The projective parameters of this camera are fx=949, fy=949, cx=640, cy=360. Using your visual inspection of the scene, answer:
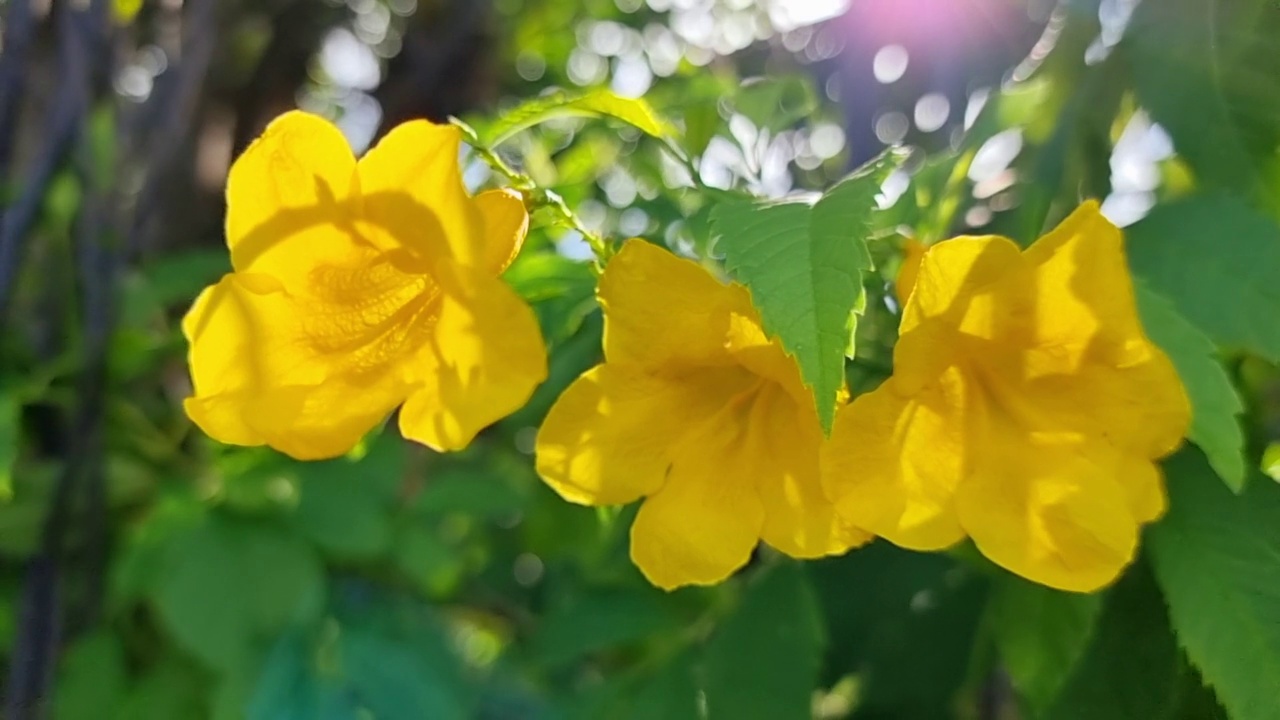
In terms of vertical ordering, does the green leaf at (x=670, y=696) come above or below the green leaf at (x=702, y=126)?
below

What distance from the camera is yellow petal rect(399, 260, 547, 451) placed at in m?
0.37

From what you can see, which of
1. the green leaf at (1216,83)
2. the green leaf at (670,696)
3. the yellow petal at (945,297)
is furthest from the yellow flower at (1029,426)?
the green leaf at (670,696)

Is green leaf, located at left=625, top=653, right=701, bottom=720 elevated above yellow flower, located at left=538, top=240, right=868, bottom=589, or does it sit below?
below

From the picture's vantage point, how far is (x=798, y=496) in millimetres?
382

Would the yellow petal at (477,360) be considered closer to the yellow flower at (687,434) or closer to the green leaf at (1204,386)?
the yellow flower at (687,434)

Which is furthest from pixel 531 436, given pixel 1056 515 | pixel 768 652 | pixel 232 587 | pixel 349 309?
pixel 1056 515

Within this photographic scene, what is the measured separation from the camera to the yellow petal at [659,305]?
1.23 feet

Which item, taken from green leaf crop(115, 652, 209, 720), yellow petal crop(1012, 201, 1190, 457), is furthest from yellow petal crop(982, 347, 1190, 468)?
green leaf crop(115, 652, 209, 720)

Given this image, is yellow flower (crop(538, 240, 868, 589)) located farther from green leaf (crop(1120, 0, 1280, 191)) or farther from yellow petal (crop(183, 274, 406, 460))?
green leaf (crop(1120, 0, 1280, 191))

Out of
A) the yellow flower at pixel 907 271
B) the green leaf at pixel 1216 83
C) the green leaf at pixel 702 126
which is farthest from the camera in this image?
the green leaf at pixel 702 126

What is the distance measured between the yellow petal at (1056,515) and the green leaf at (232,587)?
0.56 meters

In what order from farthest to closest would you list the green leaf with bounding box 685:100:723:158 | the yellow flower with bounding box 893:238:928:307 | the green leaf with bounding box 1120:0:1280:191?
the green leaf with bounding box 685:100:723:158 < the green leaf with bounding box 1120:0:1280:191 < the yellow flower with bounding box 893:238:928:307

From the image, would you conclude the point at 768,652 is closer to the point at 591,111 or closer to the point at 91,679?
the point at 591,111

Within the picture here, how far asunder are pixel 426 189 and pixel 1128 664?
16.5 inches
